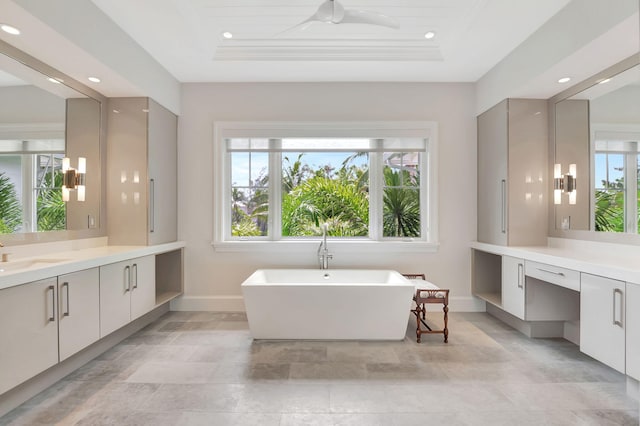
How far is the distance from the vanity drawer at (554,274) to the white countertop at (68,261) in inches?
139

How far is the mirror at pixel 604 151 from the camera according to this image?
2633mm

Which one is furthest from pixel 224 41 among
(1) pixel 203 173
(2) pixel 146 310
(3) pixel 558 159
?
(3) pixel 558 159

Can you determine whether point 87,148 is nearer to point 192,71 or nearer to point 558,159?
point 192,71

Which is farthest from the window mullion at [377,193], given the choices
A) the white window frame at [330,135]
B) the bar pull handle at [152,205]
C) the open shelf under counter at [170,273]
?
the bar pull handle at [152,205]

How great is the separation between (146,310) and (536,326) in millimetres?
3707

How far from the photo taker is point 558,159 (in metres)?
3.42

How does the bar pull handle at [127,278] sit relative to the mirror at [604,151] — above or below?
below

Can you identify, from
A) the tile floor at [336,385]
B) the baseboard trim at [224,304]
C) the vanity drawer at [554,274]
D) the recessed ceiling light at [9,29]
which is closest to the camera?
the tile floor at [336,385]

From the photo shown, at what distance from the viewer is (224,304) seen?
4.20 meters

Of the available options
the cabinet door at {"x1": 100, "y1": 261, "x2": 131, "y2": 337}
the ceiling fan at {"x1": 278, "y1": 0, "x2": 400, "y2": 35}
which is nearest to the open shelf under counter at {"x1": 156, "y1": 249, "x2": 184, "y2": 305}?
the cabinet door at {"x1": 100, "y1": 261, "x2": 131, "y2": 337}

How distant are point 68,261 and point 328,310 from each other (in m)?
2.01

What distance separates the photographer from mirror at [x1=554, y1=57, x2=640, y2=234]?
8.64 ft

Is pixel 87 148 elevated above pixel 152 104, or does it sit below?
below

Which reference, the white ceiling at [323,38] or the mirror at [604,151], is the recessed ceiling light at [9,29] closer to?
the white ceiling at [323,38]
